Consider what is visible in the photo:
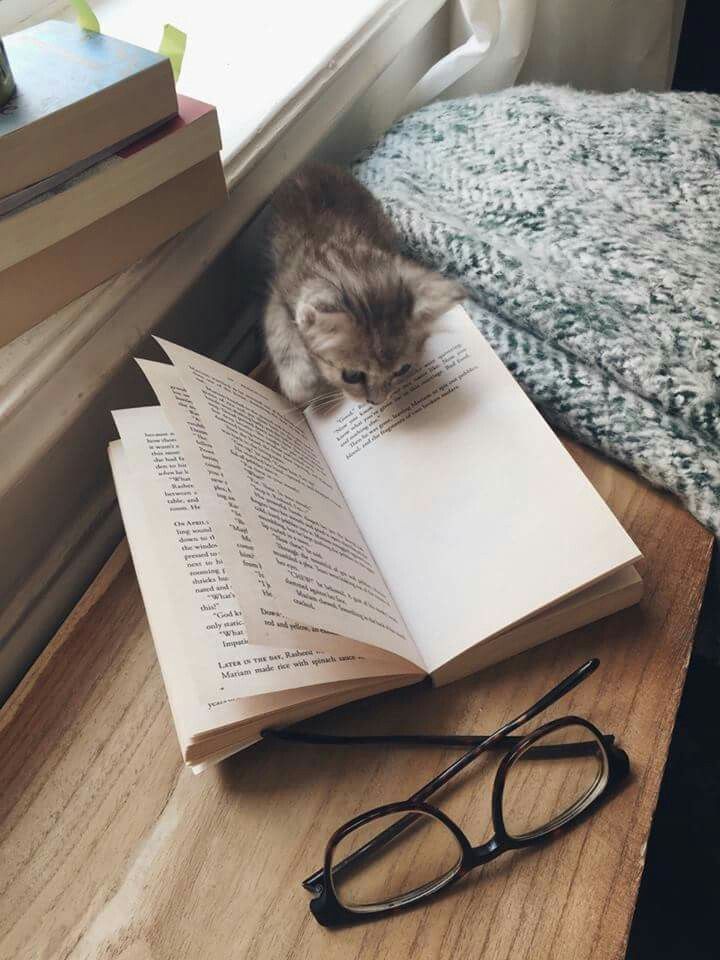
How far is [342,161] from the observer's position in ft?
2.96

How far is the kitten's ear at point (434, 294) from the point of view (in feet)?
2.16

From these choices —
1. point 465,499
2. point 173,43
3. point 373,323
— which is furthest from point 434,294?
point 173,43

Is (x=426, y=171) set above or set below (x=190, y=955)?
above

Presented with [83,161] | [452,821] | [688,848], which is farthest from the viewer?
[688,848]

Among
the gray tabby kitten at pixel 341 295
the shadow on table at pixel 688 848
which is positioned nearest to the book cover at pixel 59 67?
the gray tabby kitten at pixel 341 295

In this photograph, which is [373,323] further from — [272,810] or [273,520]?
[272,810]

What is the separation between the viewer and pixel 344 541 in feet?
1.75

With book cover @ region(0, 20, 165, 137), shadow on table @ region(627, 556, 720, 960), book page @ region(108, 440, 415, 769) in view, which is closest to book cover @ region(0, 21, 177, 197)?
Answer: book cover @ region(0, 20, 165, 137)

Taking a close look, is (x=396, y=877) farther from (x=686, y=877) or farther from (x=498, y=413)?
(x=686, y=877)

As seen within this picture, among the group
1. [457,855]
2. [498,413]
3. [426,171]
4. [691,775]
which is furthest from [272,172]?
[691,775]

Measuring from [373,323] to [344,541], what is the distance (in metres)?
0.25

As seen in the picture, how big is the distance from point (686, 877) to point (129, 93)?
0.91m

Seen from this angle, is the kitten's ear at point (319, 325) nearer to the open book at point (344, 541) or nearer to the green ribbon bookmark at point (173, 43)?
the open book at point (344, 541)

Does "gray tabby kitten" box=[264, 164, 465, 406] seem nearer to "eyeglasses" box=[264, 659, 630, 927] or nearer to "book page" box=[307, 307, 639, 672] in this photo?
"book page" box=[307, 307, 639, 672]
